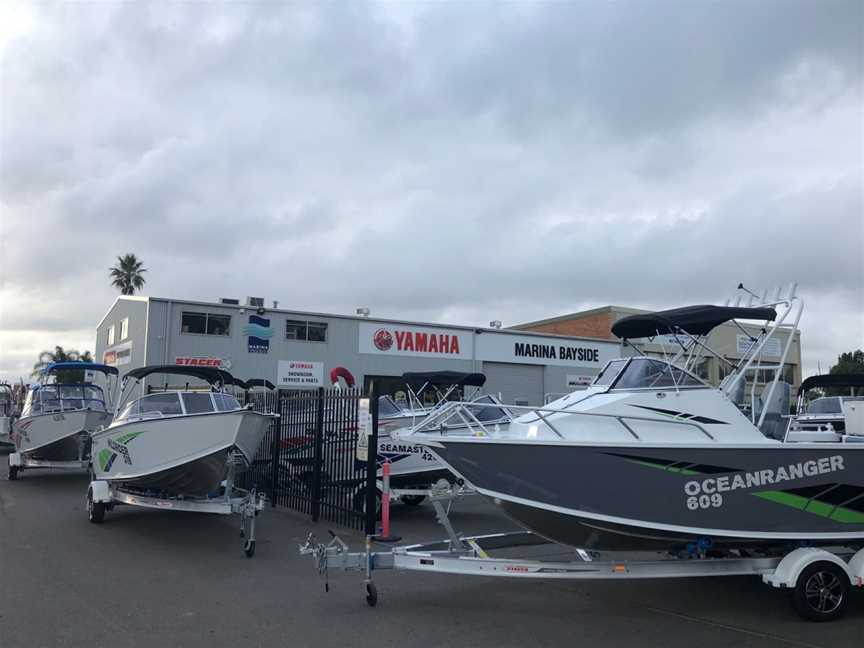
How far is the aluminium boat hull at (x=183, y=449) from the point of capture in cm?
916

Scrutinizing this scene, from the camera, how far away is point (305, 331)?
2789cm

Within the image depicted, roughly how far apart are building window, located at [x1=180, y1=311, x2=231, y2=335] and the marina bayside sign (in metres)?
5.44

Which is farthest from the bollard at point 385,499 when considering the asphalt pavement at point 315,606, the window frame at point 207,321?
the window frame at point 207,321

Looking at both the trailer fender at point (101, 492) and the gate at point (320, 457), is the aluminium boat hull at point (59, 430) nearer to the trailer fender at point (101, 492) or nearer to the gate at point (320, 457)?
the gate at point (320, 457)

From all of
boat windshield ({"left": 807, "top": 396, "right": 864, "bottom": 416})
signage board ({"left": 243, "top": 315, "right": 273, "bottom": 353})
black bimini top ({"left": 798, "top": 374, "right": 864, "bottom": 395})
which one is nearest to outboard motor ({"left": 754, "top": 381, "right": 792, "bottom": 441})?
black bimini top ({"left": 798, "top": 374, "right": 864, "bottom": 395})

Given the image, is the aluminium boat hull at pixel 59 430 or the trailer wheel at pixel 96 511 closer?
the trailer wheel at pixel 96 511

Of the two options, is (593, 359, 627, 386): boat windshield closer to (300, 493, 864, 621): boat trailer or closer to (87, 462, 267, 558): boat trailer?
(300, 493, 864, 621): boat trailer

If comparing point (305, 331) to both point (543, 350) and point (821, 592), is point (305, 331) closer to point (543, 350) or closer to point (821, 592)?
point (543, 350)

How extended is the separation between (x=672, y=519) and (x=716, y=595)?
177cm

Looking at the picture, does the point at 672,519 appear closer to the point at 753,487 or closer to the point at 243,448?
the point at 753,487

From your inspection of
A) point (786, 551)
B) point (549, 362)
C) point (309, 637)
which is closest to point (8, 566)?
point (309, 637)

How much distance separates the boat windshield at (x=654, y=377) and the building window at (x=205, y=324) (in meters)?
21.2

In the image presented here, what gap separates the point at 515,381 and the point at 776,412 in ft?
83.2

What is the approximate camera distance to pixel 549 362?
3366 cm
